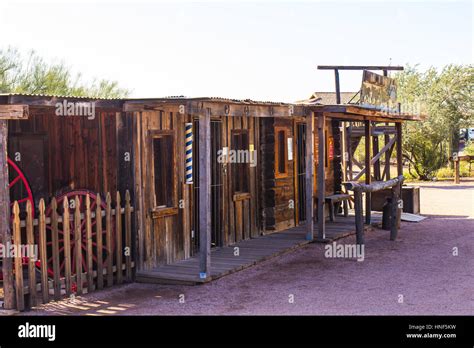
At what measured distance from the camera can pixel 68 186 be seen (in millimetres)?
11242

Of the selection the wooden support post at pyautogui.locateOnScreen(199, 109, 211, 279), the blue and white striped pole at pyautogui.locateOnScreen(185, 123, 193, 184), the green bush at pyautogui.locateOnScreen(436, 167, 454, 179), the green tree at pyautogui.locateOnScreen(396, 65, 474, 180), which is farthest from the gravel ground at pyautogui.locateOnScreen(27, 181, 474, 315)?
the green bush at pyautogui.locateOnScreen(436, 167, 454, 179)

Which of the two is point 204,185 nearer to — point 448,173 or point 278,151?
point 278,151

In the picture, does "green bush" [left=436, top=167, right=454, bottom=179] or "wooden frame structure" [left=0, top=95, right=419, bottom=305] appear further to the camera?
"green bush" [left=436, top=167, right=454, bottom=179]

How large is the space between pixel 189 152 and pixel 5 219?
160 inches

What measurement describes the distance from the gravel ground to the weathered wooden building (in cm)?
42

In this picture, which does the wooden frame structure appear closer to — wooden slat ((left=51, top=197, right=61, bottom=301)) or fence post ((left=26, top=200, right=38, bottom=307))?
fence post ((left=26, top=200, right=38, bottom=307))

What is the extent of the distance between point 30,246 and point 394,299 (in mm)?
4698

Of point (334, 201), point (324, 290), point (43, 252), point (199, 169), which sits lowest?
point (324, 290)

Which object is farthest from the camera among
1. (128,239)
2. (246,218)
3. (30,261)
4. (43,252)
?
(246,218)

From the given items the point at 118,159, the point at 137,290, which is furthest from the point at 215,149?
the point at 137,290

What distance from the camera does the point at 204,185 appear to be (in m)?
10.3

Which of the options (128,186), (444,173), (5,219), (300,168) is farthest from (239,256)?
(444,173)

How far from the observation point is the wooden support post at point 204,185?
1024cm

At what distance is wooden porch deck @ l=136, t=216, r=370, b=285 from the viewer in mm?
10516
